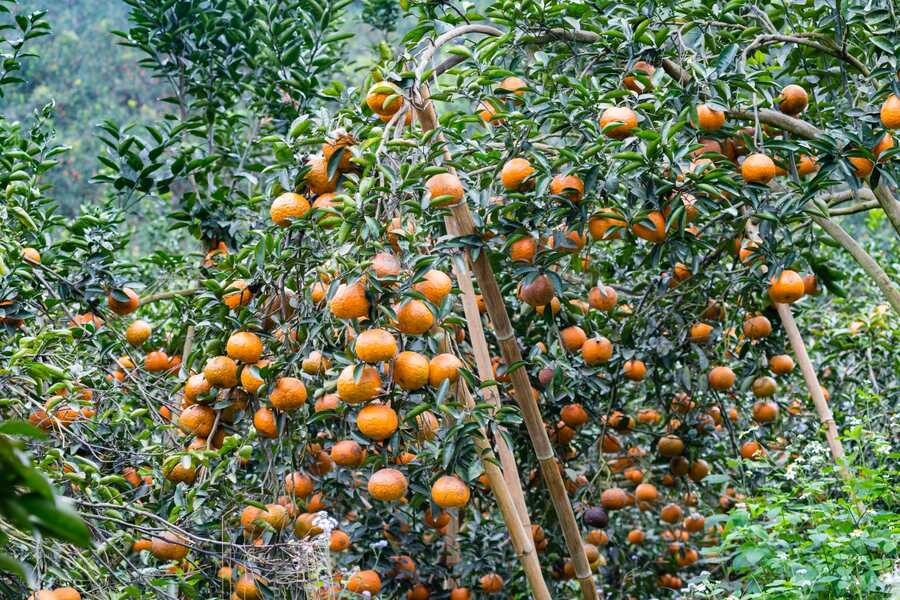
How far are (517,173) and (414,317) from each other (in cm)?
52

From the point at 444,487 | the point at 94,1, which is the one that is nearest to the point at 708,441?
the point at 444,487

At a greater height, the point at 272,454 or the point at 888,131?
the point at 888,131

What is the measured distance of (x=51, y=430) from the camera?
2.41m

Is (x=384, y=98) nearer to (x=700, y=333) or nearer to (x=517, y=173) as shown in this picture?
(x=517, y=173)

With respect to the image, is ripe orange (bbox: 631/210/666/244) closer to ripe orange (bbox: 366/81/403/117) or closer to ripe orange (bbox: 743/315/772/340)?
ripe orange (bbox: 366/81/403/117)

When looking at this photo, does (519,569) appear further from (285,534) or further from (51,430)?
(51,430)

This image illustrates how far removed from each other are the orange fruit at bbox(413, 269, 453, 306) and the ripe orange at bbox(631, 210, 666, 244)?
0.55 m

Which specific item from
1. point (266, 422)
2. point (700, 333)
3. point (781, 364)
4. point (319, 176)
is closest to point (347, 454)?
point (266, 422)

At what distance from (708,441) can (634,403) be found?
461mm

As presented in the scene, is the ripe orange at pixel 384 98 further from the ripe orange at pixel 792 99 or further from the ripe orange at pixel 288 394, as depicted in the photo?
the ripe orange at pixel 792 99

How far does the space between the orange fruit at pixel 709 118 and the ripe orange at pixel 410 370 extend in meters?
0.92

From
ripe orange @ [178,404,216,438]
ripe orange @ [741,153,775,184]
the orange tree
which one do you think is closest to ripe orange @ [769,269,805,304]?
the orange tree

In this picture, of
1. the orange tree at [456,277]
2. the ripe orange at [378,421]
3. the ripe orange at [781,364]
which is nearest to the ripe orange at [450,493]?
the orange tree at [456,277]

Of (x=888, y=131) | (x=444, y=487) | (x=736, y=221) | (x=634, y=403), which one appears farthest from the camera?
(x=634, y=403)
